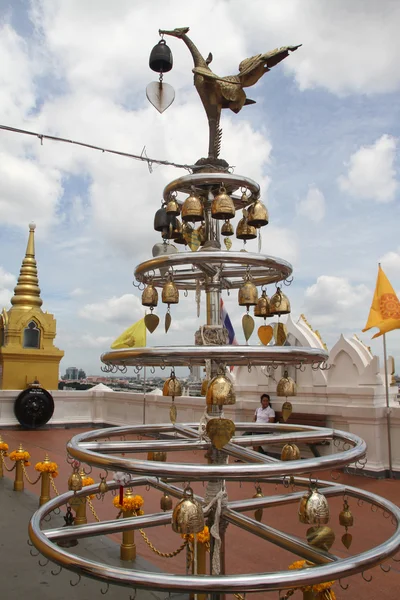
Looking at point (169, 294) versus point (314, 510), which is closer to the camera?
point (314, 510)

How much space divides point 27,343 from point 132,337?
27.3ft

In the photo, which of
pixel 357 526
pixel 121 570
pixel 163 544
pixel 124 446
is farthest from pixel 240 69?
pixel 357 526

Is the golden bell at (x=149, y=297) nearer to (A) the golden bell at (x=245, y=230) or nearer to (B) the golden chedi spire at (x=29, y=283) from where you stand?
(A) the golden bell at (x=245, y=230)

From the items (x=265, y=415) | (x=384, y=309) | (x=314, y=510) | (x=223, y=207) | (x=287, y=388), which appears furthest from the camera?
(x=265, y=415)

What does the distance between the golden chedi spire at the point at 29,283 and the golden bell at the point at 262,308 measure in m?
16.1

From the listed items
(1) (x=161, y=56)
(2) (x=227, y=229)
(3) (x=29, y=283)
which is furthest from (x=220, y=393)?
(3) (x=29, y=283)

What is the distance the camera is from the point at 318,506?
221 cm

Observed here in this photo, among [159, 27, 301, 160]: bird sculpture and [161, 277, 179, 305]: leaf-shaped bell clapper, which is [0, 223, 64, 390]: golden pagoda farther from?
[159, 27, 301, 160]: bird sculpture

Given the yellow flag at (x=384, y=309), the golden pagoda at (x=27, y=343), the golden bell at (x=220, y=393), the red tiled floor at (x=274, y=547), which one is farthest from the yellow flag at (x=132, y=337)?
the golden bell at (x=220, y=393)

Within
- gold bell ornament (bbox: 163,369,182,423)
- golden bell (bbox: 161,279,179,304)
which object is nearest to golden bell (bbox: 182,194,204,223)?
golden bell (bbox: 161,279,179,304)

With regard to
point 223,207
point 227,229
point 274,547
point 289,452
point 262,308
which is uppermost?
point 227,229

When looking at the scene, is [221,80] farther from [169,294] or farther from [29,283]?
[29,283]

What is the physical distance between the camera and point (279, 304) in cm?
312

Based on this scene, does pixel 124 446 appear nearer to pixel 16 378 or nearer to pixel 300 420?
pixel 300 420
